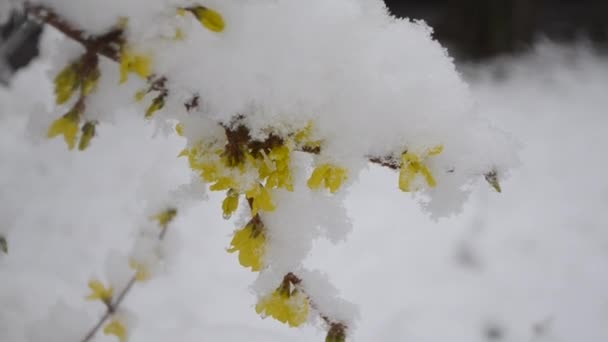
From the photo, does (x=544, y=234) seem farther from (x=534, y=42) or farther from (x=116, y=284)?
(x=534, y=42)

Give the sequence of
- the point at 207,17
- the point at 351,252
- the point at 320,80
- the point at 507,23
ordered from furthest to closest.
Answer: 1. the point at 507,23
2. the point at 351,252
3. the point at 320,80
4. the point at 207,17

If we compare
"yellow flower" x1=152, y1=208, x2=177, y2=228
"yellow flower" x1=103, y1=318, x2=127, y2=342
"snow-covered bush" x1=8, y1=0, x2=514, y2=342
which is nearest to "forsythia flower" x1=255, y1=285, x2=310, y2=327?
"snow-covered bush" x1=8, y1=0, x2=514, y2=342

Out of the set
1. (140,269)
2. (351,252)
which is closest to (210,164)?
(140,269)

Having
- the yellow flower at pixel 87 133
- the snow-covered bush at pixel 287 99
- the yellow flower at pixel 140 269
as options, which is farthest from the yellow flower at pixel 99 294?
the snow-covered bush at pixel 287 99

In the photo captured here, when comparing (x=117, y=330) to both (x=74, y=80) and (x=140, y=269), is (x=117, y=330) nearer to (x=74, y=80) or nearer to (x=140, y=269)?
(x=140, y=269)

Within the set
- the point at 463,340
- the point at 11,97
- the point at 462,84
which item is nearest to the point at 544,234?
the point at 463,340

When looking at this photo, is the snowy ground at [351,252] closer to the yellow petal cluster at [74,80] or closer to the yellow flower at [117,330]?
the yellow flower at [117,330]

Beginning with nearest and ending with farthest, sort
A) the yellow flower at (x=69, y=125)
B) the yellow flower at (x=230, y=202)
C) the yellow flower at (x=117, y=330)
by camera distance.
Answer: the yellow flower at (x=230, y=202), the yellow flower at (x=69, y=125), the yellow flower at (x=117, y=330)

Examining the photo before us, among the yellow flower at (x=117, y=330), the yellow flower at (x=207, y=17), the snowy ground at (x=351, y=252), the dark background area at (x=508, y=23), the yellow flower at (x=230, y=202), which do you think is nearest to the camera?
the yellow flower at (x=207, y=17)
